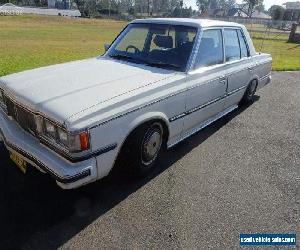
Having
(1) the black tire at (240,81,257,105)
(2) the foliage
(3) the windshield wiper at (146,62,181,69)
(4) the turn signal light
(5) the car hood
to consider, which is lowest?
(1) the black tire at (240,81,257,105)

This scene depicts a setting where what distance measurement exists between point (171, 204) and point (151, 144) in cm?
72

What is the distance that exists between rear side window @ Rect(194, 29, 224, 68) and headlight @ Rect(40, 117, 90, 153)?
6.68 feet

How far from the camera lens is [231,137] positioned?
4.96 m

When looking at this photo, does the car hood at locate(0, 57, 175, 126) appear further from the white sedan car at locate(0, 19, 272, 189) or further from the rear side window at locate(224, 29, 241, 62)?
the rear side window at locate(224, 29, 241, 62)

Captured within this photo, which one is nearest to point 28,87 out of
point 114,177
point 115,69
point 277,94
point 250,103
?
point 115,69

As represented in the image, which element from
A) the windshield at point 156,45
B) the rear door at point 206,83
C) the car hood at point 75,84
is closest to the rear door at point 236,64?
the rear door at point 206,83

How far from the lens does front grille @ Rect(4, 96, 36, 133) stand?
301cm

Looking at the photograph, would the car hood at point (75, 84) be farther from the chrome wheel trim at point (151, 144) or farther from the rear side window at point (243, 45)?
the rear side window at point (243, 45)

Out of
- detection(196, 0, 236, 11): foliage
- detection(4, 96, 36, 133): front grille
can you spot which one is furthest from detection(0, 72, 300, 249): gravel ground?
detection(196, 0, 236, 11): foliage

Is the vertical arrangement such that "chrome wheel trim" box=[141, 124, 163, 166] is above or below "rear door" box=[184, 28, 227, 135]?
below

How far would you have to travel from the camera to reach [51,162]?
273 centimetres

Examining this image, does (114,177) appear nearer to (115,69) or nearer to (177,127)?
(177,127)

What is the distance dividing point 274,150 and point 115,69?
2725mm

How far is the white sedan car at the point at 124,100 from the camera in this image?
8.91 ft
